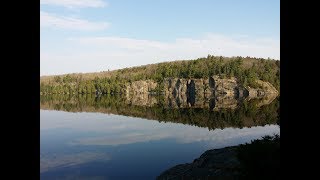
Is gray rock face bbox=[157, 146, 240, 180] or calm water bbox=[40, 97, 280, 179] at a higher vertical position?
gray rock face bbox=[157, 146, 240, 180]

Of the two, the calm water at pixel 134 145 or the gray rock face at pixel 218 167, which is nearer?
the gray rock face at pixel 218 167

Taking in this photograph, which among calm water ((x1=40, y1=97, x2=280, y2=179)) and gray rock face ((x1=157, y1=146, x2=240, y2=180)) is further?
calm water ((x1=40, y1=97, x2=280, y2=179))

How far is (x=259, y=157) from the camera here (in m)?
15.0

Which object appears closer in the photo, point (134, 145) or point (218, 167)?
point (218, 167)

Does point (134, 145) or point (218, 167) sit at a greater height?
point (218, 167)

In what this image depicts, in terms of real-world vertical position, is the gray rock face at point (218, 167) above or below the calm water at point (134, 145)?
above
